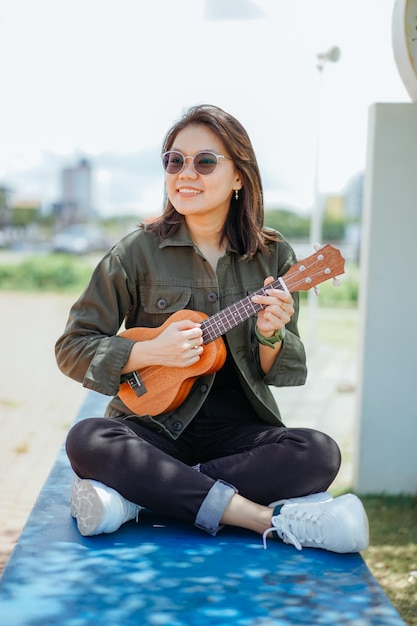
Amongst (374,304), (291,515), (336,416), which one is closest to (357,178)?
(336,416)

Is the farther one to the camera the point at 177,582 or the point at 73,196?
the point at 73,196

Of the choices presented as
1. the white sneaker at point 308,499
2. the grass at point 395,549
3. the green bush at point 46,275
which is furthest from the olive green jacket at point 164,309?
the green bush at point 46,275

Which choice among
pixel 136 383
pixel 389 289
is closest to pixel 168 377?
pixel 136 383

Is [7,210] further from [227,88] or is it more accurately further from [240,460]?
[240,460]

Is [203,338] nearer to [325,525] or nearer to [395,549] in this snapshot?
[325,525]

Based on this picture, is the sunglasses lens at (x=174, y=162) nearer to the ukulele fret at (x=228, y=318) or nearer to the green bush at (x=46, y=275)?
the ukulele fret at (x=228, y=318)

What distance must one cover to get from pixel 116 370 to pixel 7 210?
27860mm

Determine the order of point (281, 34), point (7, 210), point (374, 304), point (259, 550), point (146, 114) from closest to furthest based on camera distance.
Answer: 1. point (259, 550)
2. point (374, 304)
3. point (281, 34)
4. point (146, 114)
5. point (7, 210)

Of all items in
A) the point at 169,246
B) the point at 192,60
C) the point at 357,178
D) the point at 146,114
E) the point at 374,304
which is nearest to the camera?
the point at 169,246

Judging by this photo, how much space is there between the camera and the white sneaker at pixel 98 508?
7.91 ft

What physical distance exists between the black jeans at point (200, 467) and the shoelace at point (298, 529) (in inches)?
6.9

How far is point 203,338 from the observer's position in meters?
2.73

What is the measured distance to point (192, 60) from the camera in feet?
49.6

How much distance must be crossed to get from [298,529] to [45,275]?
56.4ft
